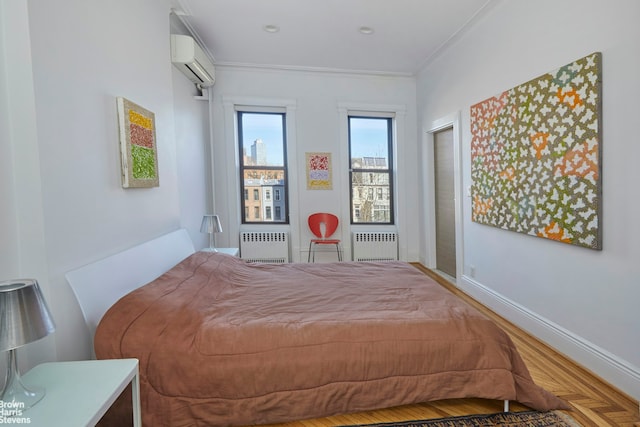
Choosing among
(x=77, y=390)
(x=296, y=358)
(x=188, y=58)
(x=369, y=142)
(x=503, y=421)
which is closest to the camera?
(x=77, y=390)

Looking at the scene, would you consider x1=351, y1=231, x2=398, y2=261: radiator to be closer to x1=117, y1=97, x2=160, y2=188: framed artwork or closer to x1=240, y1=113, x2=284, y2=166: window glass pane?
x1=240, y1=113, x2=284, y2=166: window glass pane

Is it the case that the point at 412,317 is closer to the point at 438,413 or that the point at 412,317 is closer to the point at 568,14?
the point at 438,413

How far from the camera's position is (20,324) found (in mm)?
930

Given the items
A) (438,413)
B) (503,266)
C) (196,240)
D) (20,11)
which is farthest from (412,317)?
(196,240)

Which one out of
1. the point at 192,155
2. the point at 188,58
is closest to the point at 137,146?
the point at 188,58

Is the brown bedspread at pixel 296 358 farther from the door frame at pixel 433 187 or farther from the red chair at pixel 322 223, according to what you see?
the red chair at pixel 322 223

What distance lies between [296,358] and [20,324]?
3.34 ft

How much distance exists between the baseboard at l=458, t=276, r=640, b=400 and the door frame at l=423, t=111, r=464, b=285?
0.66 meters

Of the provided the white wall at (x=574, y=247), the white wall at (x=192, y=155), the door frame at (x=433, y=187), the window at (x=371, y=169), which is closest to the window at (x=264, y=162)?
the white wall at (x=192, y=155)

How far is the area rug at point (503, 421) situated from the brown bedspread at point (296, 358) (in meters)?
0.06

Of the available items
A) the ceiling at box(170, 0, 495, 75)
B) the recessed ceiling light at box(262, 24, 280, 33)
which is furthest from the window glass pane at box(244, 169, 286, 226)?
the recessed ceiling light at box(262, 24, 280, 33)

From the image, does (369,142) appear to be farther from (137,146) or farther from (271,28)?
(137,146)

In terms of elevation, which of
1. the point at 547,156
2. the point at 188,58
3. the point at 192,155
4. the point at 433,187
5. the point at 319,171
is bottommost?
the point at 433,187

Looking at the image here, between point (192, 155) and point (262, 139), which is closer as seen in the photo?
point (192, 155)
